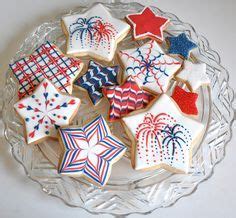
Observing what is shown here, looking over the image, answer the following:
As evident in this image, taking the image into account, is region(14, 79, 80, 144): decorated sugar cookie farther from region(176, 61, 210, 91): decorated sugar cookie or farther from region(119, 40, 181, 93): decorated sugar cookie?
region(176, 61, 210, 91): decorated sugar cookie

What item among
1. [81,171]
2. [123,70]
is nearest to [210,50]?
[123,70]

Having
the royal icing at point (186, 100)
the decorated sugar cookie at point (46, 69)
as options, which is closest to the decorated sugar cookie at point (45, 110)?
the decorated sugar cookie at point (46, 69)

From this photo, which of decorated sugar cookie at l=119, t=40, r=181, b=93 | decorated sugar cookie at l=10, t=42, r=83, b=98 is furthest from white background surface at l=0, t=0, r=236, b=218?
decorated sugar cookie at l=119, t=40, r=181, b=93

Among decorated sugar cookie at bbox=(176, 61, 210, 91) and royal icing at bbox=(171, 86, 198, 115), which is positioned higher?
decorated sugar cookie at bbox=(176, 61, 210, 91)

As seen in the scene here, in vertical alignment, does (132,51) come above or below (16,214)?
above

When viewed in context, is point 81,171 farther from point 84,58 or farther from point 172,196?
point 84,58

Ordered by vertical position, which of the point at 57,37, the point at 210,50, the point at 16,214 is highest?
the point at 57,37
